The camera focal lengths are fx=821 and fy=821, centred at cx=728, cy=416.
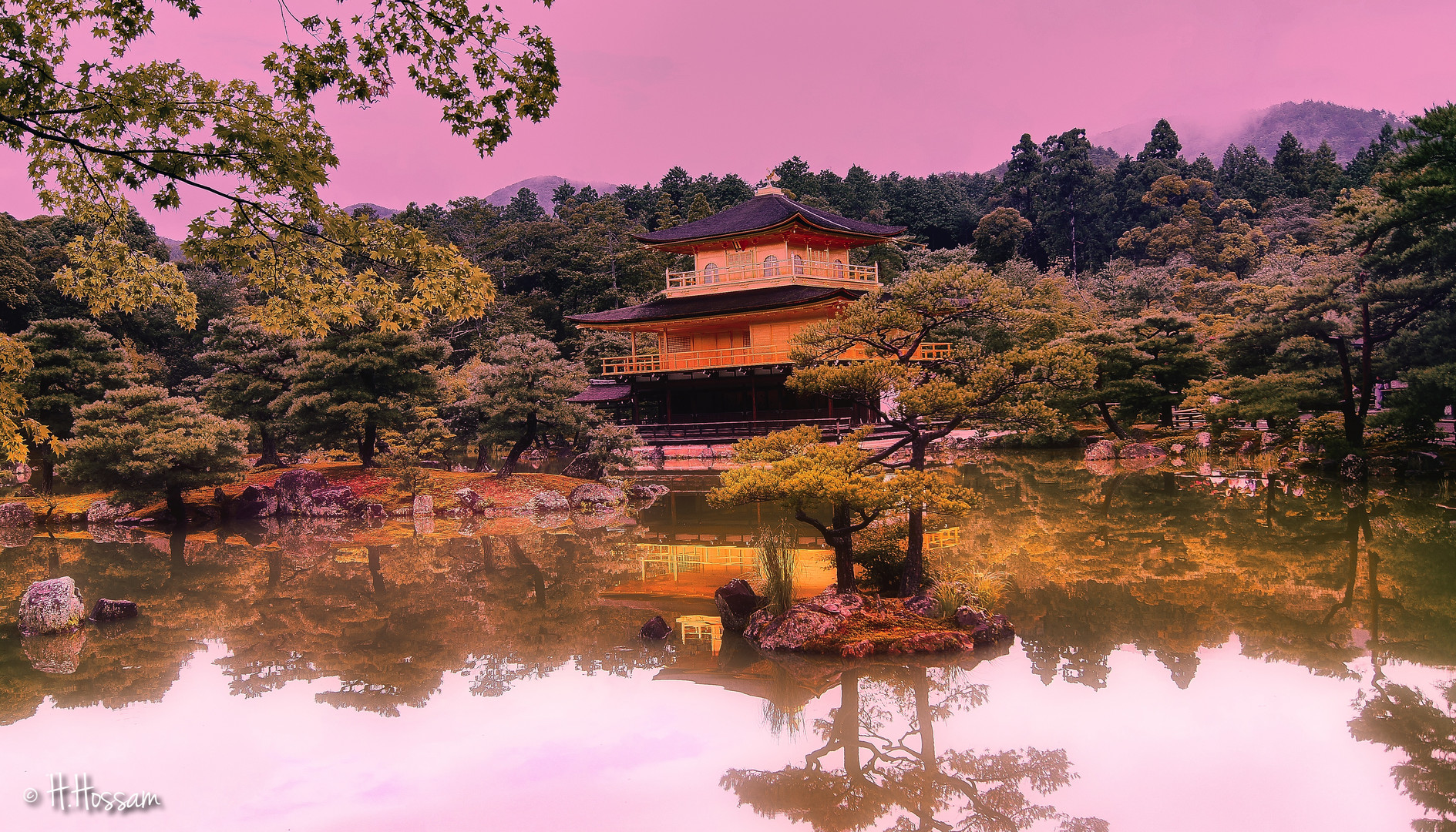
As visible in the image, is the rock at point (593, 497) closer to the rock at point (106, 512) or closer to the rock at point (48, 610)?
the rock at point (48, 610)

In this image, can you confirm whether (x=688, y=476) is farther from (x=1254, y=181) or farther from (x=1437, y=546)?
(x=1254, y=181)

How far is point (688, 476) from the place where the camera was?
2336 cm

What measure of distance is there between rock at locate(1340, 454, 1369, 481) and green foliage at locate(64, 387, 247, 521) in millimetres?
23524

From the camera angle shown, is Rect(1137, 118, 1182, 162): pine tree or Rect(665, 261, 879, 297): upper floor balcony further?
Rect(1137, 118, 1182, 162): pine tree

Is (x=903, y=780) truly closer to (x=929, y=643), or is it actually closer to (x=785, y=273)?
(x=929, y=643)

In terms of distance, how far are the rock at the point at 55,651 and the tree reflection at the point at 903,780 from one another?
23.3 ft

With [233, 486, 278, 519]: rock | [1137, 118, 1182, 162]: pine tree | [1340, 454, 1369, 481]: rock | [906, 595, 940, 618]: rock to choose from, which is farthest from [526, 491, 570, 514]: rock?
[1137, 118, 1182, 162]: pine tree

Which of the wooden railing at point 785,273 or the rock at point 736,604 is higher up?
the wooden railing at point 785,273

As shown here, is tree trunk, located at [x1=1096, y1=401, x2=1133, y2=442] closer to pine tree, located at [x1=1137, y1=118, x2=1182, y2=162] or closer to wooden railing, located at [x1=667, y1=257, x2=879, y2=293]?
wooden railing, located at [x1=667, y1=257, x2=879, y2=293]

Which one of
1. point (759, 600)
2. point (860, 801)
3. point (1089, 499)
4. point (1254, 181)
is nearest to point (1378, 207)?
point (1089, 499)

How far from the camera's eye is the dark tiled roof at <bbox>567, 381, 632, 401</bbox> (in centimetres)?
2958

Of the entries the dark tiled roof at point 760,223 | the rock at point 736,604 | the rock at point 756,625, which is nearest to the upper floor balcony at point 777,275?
the dark tiled roof at point 760,223

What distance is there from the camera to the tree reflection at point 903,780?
15.4ft

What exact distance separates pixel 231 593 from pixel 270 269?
254 inches
